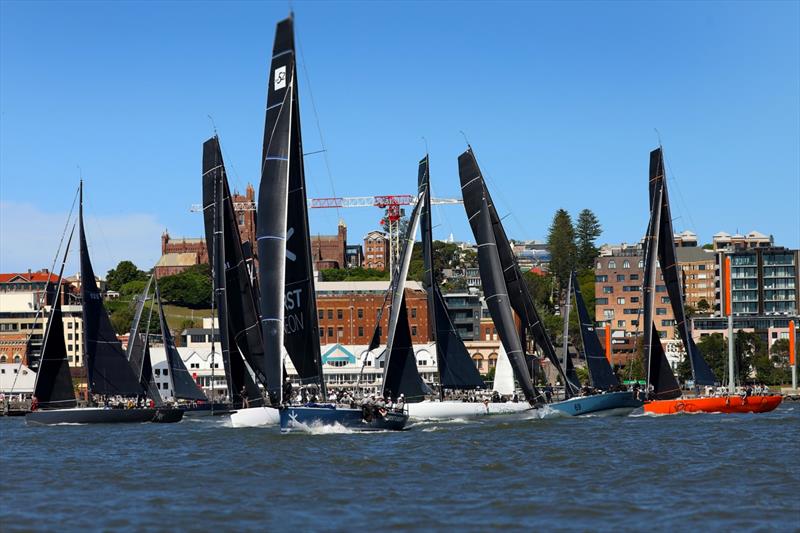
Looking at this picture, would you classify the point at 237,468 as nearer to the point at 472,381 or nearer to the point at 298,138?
the point at 298,138

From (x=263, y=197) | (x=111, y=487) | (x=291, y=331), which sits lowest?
(x=111, y=487)

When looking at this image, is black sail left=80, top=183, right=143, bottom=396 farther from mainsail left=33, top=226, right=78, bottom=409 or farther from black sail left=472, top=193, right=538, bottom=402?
black sail left=472, top=193, right=538, bottom=402

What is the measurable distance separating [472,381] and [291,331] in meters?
18.2

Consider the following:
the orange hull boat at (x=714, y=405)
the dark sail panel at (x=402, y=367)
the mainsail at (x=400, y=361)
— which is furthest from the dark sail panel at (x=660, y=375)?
the dark sail panel at (x=402, y=367)

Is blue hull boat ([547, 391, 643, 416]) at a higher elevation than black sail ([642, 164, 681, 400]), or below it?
below

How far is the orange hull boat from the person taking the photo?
69.8 metres

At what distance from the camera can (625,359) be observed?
162 m

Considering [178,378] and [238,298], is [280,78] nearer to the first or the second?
[238,298]

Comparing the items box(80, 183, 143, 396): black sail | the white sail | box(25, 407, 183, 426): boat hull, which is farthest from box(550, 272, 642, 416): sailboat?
box(80, 183, 143, 396): black sail

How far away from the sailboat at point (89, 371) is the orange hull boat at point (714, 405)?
27441 millimetres

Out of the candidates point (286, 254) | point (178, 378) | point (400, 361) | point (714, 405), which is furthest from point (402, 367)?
point (178, 378)

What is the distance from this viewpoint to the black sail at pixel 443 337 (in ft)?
209

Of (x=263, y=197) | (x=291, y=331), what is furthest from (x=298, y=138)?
(x=291, y=331)

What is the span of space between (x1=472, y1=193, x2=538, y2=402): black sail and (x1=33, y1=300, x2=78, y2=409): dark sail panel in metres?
22.7
